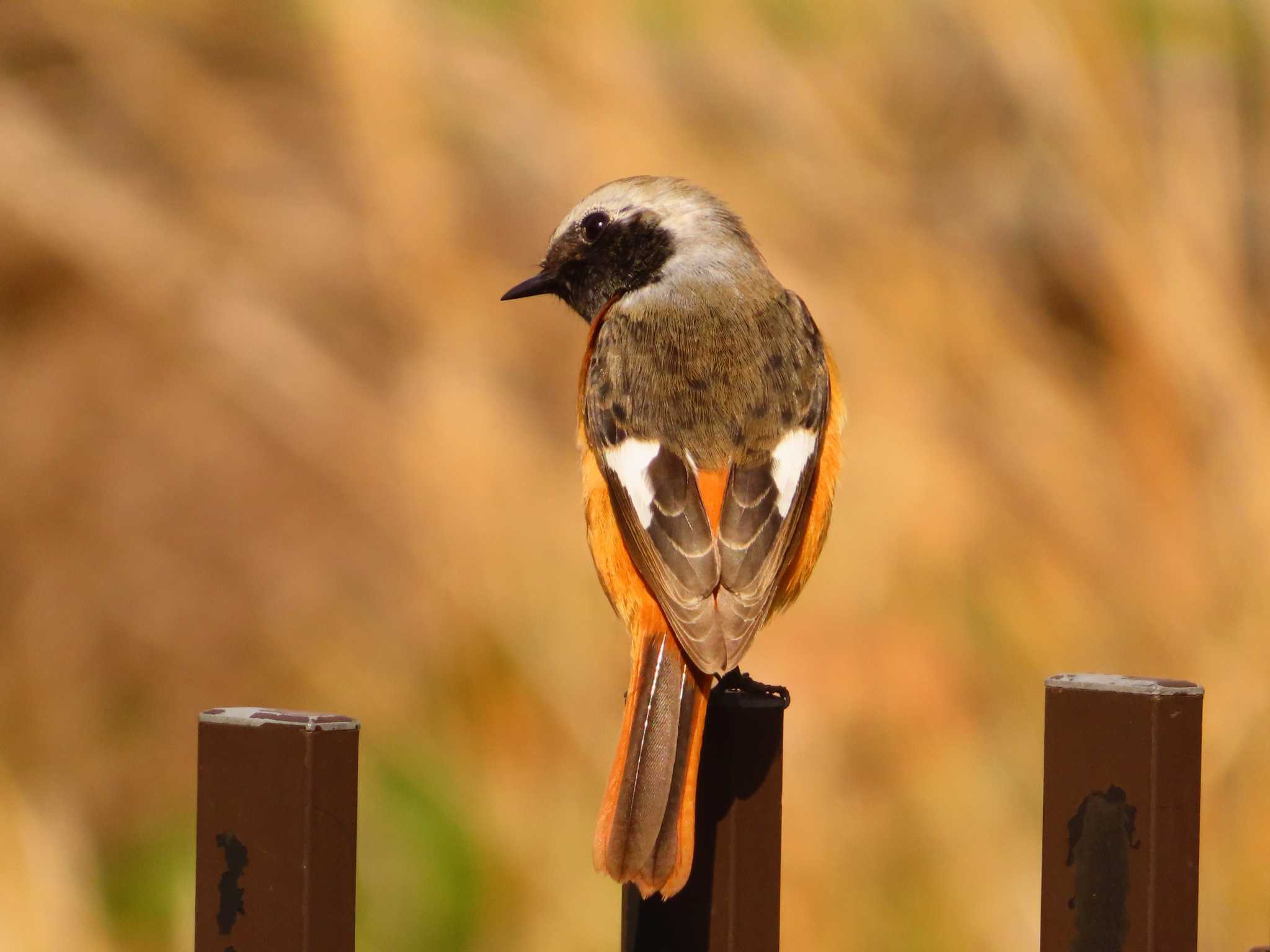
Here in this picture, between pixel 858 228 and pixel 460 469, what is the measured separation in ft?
6.04

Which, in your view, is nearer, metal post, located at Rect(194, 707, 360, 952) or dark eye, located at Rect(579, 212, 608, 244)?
metal post, located at Rect(194, 707, 360, 952)

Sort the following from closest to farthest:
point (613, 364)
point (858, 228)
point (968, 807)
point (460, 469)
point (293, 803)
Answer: point (293, 803) < point (613, 364) < point (968, 807) < point (460, 469) < point (858, 228)

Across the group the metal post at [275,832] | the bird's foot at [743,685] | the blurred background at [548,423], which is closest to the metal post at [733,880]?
the metal post at [275,832]

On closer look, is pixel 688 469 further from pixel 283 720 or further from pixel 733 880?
pixel 283 720

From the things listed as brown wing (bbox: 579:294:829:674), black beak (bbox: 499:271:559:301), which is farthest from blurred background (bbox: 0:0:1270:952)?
brown wing (bbox: 579:294:829:674)

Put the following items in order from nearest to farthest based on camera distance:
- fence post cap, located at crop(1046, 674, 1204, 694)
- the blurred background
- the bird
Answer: fence post cap, located at crop(1046, 674, 1204, 694) < the bird < the blurred background

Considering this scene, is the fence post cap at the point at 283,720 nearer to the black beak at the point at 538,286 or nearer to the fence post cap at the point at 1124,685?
the fence post cap at the point at 1124,685

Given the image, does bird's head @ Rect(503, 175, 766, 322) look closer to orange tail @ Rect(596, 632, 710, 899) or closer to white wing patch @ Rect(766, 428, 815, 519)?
white wing patch @ Rect(766, 428, 815, 519)

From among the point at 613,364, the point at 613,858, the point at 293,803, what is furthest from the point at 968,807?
the point at 293,803

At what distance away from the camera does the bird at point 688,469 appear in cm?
276

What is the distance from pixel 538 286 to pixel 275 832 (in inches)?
101

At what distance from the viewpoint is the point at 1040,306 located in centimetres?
694

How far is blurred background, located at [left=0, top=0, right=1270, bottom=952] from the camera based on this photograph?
5789 mm

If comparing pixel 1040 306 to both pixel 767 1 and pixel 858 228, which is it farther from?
pixel 767 1
